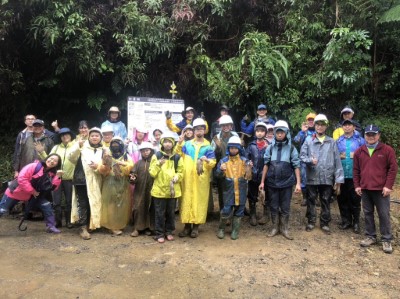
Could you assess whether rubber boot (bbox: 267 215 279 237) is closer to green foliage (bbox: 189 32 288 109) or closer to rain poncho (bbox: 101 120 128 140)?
rain poncho (bbox: 101 120 128 140)

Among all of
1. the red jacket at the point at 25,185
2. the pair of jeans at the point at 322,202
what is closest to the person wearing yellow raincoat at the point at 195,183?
the pair of jeans at the point at 322,202

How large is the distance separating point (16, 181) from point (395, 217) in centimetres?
726

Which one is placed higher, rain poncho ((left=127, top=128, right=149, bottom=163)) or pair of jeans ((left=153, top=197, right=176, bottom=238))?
rain poncho ((left=127, top=128, right=149, bottom=163))

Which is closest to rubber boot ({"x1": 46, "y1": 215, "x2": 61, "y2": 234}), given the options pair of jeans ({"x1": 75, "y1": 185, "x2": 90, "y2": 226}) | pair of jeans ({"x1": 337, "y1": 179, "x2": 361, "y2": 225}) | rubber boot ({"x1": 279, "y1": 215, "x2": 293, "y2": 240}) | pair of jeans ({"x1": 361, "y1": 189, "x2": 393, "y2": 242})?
pair of jeans ({"x1": 75, "y1": 185, "x2": 90, "y2": 226})

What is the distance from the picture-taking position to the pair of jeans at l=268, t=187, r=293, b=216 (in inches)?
238

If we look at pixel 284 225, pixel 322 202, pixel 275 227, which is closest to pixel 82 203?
pixel 275 227

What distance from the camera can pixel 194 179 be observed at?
5.96 metres

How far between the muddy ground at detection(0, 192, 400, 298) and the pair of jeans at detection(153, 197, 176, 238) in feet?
0.67

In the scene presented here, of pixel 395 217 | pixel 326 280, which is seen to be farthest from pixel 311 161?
pixel 395 217

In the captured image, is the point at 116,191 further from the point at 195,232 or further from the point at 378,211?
the point at 378,211

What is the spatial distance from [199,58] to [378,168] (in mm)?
5093

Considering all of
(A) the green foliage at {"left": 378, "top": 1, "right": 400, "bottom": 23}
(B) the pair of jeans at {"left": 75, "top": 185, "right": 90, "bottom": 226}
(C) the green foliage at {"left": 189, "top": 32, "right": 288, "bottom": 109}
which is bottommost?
(B) the pair of jeans at {"left": 75, "top": 185, "right": 90, "bottom": 226}

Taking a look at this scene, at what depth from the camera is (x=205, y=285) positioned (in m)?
4.32

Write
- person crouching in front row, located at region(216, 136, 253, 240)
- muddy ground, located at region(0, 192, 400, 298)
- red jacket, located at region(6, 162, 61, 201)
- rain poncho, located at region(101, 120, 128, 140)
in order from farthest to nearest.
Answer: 1. rain poncho, located at region(101, 120, 128, 140)
2. person crouching in front row, located at region(216, 136, 253, 240)
3. red jacket, located at region(6, 162, 61, 201)
4. muddy ground, located at region(0, 192, 400, 298)
